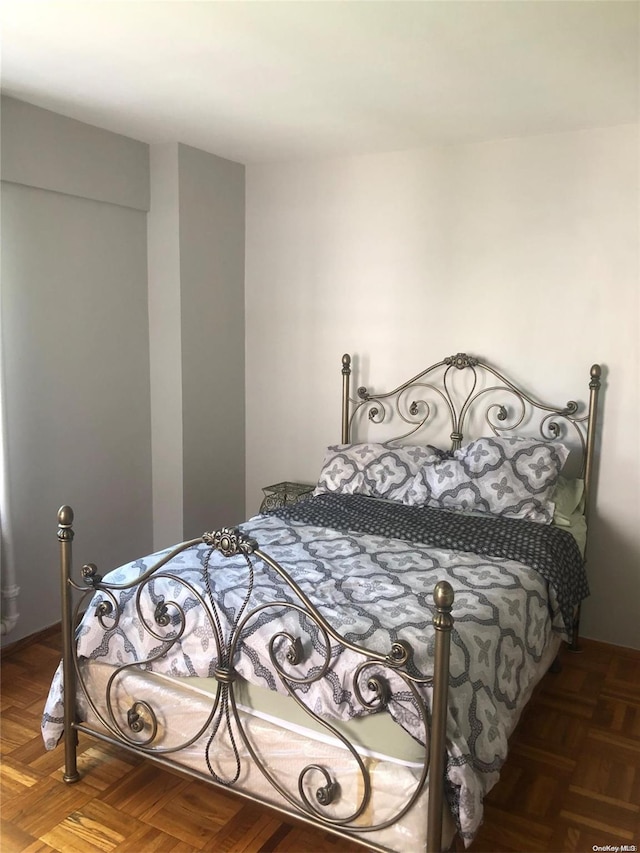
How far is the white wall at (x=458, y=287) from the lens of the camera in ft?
10.7

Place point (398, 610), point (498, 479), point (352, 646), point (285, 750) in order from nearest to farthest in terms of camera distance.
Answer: point (352, 646), point (285, 750), point (398, 610), point (498, 479)

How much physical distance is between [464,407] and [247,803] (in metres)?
2.11

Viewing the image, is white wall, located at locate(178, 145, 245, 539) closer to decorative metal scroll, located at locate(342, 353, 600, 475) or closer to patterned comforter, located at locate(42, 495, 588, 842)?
decorative metal scroll, located at locate(342, 353, 600, 475)

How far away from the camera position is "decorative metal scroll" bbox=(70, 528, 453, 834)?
1.84 meters

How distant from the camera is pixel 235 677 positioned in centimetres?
208

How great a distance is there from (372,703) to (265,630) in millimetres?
379

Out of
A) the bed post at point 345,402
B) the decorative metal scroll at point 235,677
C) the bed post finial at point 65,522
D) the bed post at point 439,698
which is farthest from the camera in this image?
the bed post at point 345,402

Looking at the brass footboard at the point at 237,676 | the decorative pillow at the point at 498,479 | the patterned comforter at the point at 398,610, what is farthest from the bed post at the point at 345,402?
the brass footboard at the point at 237,676

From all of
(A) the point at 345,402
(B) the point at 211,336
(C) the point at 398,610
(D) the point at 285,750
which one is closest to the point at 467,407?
(A) the point at 345,402

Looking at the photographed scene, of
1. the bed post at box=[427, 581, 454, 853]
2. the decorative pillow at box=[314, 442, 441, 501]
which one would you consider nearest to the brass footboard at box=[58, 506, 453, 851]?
the bed post at box=[427, 581, 454, 853]

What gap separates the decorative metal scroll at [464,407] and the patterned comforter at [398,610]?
2.08 ft

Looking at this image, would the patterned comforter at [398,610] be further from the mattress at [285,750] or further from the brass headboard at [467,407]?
the brass headboard at [467,407]

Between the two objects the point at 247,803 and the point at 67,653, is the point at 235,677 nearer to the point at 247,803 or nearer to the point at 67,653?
the point at 247,803

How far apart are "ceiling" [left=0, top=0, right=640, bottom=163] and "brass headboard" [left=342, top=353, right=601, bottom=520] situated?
3.73 ft
